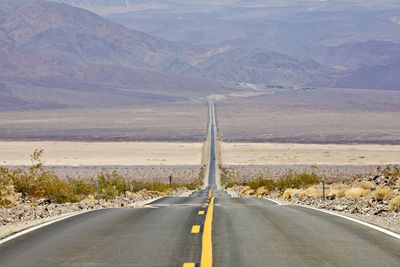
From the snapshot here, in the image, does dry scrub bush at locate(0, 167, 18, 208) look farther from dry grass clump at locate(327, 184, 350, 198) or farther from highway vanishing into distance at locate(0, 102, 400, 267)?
dry grass clump at locate(327, 184, 350, 198)

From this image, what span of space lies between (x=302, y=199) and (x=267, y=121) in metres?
167

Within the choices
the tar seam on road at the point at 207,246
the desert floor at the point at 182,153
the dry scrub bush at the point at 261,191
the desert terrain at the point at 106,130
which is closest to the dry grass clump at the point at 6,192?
the tar seam on road at the point at 207,246

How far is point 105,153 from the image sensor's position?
127m

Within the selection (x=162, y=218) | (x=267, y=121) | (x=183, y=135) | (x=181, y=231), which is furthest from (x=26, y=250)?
(x=267, y=121)

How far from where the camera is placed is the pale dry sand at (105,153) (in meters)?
111

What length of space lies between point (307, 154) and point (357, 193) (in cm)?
9907

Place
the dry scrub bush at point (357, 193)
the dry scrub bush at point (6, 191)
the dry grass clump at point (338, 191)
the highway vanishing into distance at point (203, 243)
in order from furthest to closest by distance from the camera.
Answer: the dry grass clump at point (338, 191)
the dry scrub bush at point (357, 193)
the dry scrub bush at point (6, 191)
the highway vanishing into distance at point (203, 243)

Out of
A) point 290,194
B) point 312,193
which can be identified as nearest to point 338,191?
point 312,193

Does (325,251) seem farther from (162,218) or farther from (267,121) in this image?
(267,121)

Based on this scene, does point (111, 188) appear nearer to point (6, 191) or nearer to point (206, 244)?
point (6, 191)

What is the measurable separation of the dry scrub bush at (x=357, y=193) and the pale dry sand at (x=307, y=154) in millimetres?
77965

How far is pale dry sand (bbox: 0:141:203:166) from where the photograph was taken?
363 feet

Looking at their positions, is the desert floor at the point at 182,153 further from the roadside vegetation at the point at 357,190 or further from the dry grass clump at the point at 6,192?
the dry grass clump at the point at 6,192

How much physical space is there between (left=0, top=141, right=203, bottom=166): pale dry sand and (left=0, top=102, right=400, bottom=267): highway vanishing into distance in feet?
295
